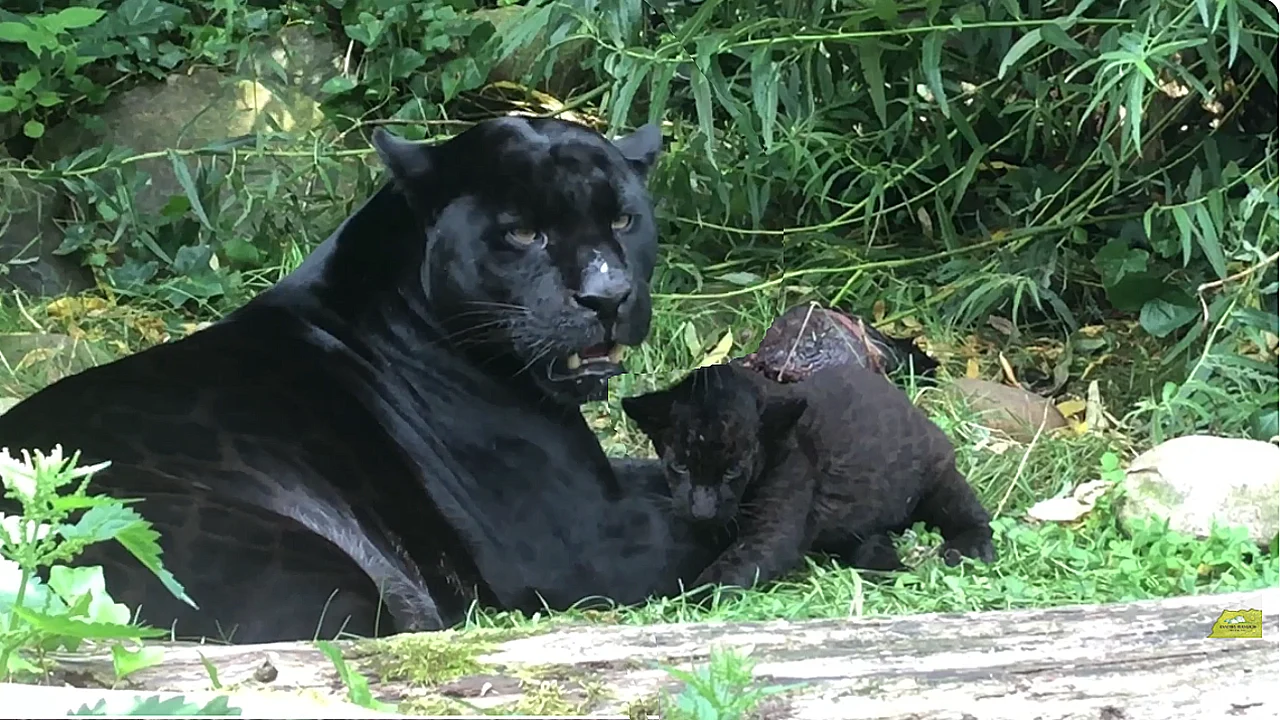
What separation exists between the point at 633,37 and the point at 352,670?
199 cm

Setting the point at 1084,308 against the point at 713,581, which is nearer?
the point at 713,581

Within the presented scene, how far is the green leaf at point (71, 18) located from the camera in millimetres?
3955

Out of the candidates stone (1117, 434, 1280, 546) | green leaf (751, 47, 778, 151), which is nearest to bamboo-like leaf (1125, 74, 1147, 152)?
stone (1117, 434, 1280, 546)

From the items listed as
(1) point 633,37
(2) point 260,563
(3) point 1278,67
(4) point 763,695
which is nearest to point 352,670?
(4) point 763,695

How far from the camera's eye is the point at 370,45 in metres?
4.37

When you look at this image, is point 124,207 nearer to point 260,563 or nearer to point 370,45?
point 370,45

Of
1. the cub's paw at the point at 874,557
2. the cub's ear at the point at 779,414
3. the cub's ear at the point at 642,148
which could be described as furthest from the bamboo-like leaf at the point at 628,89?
the cub's paw at the point at 874,557

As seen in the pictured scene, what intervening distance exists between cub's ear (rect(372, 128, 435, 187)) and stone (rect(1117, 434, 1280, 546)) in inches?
50.4

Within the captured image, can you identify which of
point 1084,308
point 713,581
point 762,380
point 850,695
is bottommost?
point 1084,308

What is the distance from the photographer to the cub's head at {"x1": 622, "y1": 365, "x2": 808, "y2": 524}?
2.17m

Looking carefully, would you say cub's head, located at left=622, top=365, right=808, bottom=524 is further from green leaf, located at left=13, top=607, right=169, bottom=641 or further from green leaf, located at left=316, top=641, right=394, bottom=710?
green leaf, located at left=13, top=607, right=169, bottom=641

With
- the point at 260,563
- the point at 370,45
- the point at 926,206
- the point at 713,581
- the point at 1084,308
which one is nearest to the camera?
the point at 260,563

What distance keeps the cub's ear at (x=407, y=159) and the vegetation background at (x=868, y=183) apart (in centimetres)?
77

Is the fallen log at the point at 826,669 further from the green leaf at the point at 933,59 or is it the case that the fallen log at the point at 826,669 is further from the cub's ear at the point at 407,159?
the green leaf at the point at 933,59
